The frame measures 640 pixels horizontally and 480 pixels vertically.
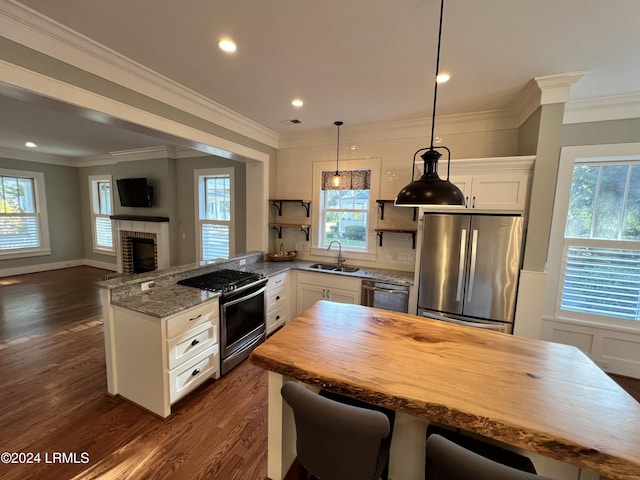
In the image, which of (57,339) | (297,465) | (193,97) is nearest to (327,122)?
(193,97)

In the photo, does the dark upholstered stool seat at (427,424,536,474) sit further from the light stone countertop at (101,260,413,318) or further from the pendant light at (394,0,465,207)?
the light stone countertop at (101,260,413,318)

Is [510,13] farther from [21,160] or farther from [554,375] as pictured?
[21,160]

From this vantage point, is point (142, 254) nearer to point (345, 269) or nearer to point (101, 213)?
point (101, 213)

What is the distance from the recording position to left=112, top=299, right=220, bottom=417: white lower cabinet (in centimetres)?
197

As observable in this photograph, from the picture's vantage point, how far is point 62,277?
5.71 m

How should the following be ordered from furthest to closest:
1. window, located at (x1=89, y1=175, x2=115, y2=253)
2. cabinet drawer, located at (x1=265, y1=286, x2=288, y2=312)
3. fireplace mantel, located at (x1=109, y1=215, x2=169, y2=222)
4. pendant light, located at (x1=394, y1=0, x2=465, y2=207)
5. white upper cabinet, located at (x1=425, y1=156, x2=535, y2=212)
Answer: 1. window, located at (x1=89, y1=175, x2=115, y2=253)
2. fireplace mantel, located at (x1=109, y1=215, x2=169, y2=222)
3. cabinet drawer, located at (x1=265, y1=286, x2=288, y2=312)
4. white upper cabinet, located at (x1=425, y1=156, x2=535, y2=212)
5. pendant light, located at (x1=394, y1=0, x2=465, y2=207)

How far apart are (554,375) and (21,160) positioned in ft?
30.1

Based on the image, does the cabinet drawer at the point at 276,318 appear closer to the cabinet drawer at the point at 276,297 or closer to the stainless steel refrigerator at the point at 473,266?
the cabinet drawer at the point at 276,297

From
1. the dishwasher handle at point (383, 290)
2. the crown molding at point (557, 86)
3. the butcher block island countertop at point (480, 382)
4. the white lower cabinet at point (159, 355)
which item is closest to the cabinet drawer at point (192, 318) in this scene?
the white lower cabinet at point (159, 355)

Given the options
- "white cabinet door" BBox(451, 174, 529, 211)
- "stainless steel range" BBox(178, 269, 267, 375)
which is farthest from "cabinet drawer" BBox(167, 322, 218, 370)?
"white cabinet door" BBox(451, 174, 529, 211)

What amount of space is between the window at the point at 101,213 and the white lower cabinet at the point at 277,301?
5.38 metres

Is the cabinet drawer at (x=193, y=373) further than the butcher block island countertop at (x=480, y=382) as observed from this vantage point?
Yes

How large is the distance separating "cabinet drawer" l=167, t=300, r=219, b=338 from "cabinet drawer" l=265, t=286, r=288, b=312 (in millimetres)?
848

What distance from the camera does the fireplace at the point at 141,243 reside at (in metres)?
5.20
